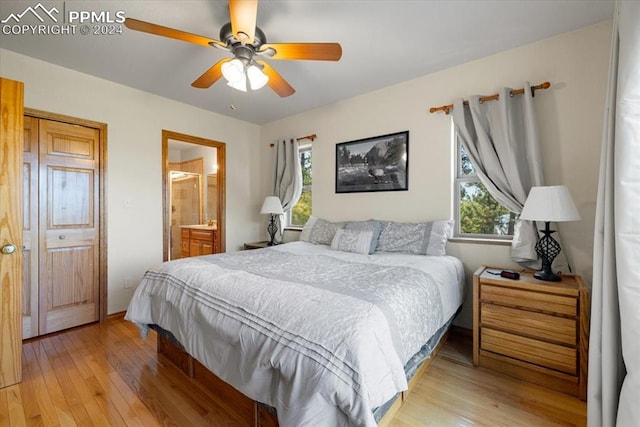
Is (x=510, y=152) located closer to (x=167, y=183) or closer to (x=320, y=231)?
(x=320, y=231)

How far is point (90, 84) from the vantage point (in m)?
2.80

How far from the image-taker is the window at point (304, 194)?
3951 millimetres

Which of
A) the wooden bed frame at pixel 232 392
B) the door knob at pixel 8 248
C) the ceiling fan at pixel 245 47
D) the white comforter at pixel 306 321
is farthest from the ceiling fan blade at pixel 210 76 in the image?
the wooden bed frame at pixel 232 392

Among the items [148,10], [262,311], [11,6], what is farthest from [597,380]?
[11,6]

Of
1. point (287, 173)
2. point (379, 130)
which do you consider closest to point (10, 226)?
Answer: point (287, 173)

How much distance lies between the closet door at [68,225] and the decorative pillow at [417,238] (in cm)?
297

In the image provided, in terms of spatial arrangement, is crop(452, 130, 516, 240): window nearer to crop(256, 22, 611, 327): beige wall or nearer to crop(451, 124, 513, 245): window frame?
crop(451, 124, 513, 245): window frame

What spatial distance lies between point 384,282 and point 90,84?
344 cm

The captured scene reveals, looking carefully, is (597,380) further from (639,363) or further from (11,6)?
(11,6)

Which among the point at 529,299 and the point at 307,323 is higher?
the point at 307,323

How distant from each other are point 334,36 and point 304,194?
221 centimetres

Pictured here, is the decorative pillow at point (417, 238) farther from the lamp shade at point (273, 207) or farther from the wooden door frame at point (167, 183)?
the wooden door frame at point (167, 183)

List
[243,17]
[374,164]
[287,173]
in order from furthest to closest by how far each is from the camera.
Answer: [287,173] < [374,164] < [243,17]

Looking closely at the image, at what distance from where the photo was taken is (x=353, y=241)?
2717mm
